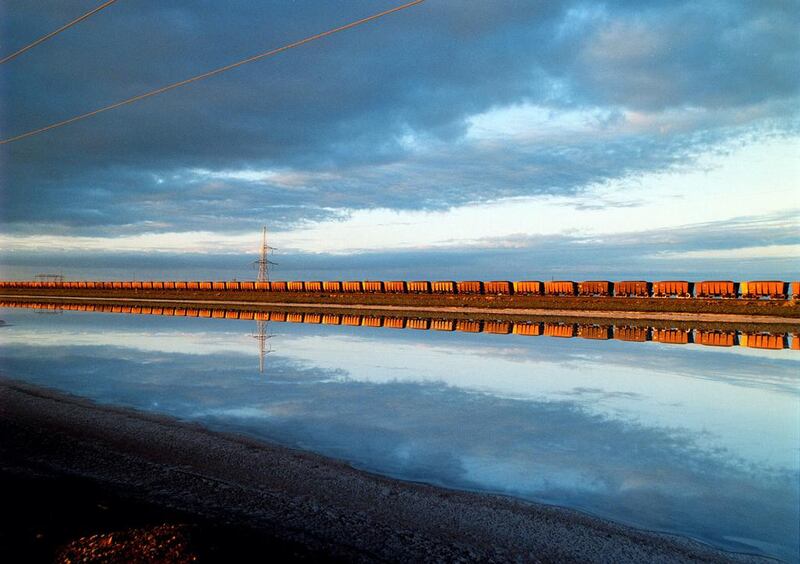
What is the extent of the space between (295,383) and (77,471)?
6.68 metres

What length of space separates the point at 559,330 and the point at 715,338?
6896 millimetres

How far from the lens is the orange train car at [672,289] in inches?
1569

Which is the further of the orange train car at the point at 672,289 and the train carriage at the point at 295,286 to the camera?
the train carriage at the point at 295,286

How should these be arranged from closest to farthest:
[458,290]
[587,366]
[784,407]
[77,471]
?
[77,471] < [784,407] < [587,366] < [458,290]

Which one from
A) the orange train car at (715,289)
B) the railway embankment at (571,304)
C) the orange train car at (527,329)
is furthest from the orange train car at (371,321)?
the orange train car at (715,289)

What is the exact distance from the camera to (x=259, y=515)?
6.29m

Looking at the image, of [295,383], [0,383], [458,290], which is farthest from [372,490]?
[458,290]

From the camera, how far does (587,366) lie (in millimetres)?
16828

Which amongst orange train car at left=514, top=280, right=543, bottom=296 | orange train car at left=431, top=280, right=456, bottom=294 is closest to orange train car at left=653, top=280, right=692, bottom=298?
orange train car at left=514, top=280, right=543, bottom=296

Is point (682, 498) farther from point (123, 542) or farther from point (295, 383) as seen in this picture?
point (295, 383)

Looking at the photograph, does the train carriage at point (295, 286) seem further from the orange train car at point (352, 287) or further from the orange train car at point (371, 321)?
the orange train car at point (371, 321)

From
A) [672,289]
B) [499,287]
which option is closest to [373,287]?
[499,287]

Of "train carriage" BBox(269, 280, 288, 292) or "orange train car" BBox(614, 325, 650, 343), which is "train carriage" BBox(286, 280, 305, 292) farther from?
"orange train car" BBox(614, 325, 650, 343)

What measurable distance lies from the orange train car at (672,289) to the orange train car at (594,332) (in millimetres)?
14075
